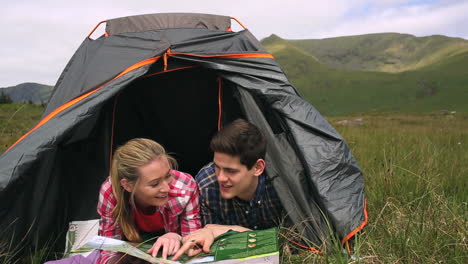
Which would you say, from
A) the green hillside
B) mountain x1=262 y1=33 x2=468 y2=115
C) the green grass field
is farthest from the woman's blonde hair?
the green hillside

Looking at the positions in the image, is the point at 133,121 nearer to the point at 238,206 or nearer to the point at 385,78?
the point at 238,206

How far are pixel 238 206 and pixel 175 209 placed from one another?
45 centimetres

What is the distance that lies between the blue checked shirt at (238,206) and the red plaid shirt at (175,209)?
→ 11 centimetres

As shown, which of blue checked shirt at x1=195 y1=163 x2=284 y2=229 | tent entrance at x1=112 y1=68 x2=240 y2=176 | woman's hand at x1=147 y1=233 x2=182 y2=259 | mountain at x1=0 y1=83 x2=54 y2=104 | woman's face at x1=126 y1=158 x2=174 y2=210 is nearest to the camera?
woman's hand at x1=147 y1=233 x2=182 y2=259

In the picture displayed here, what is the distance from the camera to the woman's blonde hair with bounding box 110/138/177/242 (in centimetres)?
Result: 223

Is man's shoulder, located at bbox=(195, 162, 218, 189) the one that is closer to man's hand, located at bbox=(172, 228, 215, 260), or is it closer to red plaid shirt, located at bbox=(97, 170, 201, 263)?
red plaid shirt, located at bbox=(97, 170, 201, 263)

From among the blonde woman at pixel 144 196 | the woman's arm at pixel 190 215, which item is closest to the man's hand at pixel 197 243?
the blonde woman at pixel 144 196

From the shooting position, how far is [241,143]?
2.26 metres

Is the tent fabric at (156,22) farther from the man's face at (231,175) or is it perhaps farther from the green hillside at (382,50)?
the green hillside at (382,50)

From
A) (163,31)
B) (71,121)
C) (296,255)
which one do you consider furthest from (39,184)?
(296,255)

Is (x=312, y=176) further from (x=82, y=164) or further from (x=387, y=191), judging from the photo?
(x=82, y=164)

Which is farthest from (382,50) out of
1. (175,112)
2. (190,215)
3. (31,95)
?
(190,215)

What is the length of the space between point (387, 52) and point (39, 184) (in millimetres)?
157952

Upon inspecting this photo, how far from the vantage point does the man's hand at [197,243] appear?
1.97 meters
